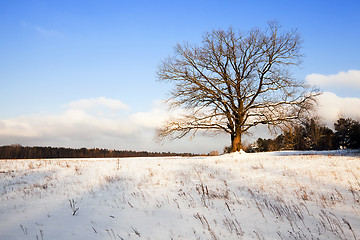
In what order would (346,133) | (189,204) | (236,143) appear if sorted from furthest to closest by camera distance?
(346,133)
(236,143)
(189,204)

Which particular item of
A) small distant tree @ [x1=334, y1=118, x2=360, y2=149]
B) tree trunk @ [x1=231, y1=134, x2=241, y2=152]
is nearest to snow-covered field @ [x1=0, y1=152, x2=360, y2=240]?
tree trunk @ [x1=231, y1=134, x2=241, y2=152]

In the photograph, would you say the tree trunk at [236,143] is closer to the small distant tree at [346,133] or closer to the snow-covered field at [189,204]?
the snow-covered field at [189,204]

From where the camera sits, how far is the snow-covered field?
4.14 metres

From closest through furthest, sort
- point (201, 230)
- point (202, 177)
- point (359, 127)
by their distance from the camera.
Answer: point (201, 230) → point (202, 177) → point (359, 127)

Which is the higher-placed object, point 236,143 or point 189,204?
point 236,143

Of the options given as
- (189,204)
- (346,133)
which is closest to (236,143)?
(189,204)

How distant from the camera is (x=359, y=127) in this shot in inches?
1516

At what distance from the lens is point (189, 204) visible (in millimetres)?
5719

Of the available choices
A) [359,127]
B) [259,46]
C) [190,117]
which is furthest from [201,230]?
[359,127]

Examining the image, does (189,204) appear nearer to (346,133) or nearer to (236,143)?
(236,143)

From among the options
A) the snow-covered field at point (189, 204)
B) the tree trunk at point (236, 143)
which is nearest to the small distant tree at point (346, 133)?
the tree trunk at point (236, 143)

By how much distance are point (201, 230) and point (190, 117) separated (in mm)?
13257

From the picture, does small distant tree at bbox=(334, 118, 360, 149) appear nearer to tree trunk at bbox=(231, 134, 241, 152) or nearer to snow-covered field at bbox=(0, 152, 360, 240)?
tree trunk at bbox=(231, 134, 241, 152)

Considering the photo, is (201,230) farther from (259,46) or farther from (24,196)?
(259,46)
